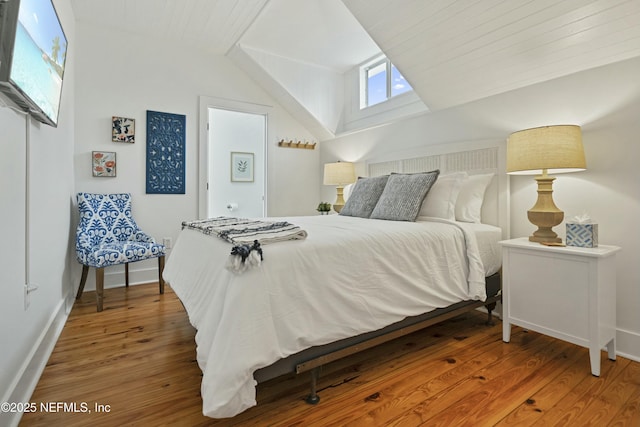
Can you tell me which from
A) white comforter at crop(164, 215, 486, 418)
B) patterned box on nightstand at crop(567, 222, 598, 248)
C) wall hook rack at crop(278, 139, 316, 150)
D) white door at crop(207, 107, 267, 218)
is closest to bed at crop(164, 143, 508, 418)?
white comforter at crop(164, 215, 486, 418)

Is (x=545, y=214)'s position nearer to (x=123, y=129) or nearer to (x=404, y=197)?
(x=404, y=197)

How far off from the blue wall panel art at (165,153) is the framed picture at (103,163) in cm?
34

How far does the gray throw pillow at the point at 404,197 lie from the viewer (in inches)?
92.9

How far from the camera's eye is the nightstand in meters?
1.70

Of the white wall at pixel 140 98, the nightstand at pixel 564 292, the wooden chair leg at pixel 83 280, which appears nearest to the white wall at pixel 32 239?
the wooden chair leg at pixel 83 280

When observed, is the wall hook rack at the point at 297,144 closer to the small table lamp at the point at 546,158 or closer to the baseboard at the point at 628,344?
the small table lamp at the point at 546,158

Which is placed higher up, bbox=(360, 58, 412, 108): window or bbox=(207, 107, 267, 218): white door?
bbox=(360, 58, 412, 108): window

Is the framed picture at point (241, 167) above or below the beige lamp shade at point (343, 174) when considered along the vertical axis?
above

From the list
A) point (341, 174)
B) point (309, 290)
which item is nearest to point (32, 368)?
point (309, 290)

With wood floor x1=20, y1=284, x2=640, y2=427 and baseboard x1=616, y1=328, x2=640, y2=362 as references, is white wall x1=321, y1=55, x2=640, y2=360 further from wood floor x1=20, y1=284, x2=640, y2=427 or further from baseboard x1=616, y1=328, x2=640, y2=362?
wood floor x1=20, y1=284, x2=640, y2=427

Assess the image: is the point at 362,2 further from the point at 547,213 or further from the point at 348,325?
the point at 348,325

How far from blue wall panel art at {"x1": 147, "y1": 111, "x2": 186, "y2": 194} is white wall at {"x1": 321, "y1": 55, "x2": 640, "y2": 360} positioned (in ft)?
10.9

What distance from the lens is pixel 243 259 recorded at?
1271 millimetres

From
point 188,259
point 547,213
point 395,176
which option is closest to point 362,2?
point 395,176
